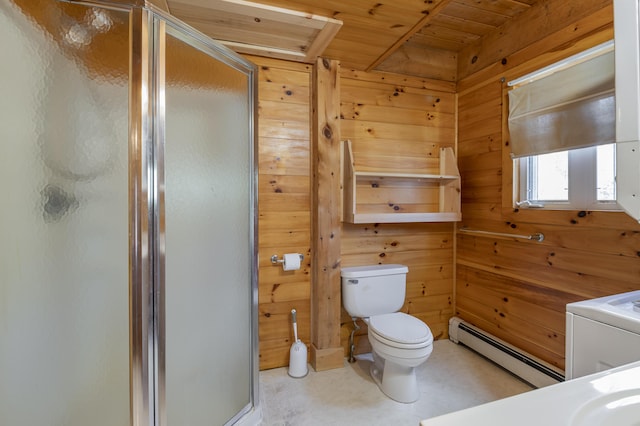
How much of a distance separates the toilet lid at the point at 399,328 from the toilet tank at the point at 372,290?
9 centimetres

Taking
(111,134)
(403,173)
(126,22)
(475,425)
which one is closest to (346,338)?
(403,173)

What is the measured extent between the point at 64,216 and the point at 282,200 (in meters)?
1.18

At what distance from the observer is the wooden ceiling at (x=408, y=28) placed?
1.43m

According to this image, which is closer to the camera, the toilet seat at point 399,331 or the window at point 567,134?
the window at point 567,134

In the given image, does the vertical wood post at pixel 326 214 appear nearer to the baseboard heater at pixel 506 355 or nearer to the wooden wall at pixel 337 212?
the wooden wall at pixel 337 212

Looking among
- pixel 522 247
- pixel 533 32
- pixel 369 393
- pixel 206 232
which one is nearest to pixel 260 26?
pixel 206 232

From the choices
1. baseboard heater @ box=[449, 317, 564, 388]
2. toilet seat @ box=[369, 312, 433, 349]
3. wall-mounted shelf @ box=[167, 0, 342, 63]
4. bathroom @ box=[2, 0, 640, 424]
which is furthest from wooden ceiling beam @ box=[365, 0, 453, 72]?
baseboard heater @ box=[449, 317, 564, 388]

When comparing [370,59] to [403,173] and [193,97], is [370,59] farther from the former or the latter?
[193,97]

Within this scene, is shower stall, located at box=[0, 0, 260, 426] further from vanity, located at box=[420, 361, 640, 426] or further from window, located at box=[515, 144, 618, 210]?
window, located at box=[515, 144, 618, 210]

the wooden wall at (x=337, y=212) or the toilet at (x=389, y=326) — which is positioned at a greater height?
the wooden wall at (x=337, y=212)

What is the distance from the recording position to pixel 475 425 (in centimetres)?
51

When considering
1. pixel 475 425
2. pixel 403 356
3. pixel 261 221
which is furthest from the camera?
pixel 261 221

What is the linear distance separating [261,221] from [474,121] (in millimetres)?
1754

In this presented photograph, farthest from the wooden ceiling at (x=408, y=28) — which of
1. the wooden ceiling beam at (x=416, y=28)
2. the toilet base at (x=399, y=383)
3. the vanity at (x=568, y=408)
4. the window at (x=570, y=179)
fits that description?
the toilet base at (x=399, y=383)
